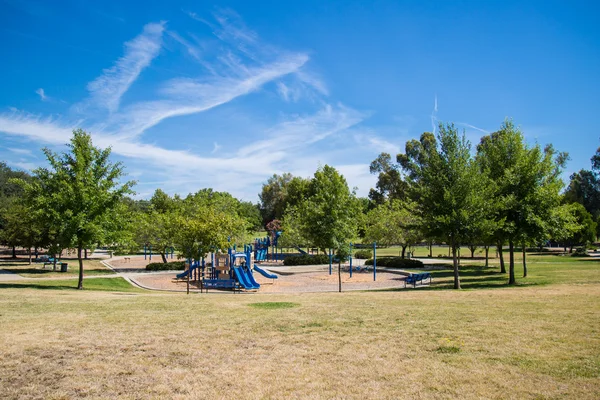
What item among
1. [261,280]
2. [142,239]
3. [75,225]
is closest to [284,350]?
[75,225]

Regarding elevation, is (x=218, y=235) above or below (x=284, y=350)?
above

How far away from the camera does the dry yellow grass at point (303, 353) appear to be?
661cm

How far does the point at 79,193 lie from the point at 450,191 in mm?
18151

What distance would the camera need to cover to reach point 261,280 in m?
32.5

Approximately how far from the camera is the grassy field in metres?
6.61

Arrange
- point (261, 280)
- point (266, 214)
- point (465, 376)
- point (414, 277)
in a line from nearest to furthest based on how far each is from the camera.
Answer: point (465, 376) → point (414, 277) → point (261, 280) → point (266, 214)

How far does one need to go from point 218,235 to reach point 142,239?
2471cm

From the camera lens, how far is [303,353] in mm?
8367

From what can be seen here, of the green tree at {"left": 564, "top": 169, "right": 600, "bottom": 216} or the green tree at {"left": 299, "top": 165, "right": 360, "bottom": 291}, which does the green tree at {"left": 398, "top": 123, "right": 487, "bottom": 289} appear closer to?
the green tree at {"left": 299, "top": 165, "right": 360, "bottom": 291}

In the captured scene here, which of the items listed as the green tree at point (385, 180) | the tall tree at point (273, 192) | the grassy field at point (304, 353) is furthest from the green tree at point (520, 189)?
the tall tree at point (273, 192)

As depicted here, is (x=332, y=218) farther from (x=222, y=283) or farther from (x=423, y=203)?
(x=222, y=283)

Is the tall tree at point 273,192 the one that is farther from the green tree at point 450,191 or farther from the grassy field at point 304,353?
the grassy field at point 304,353

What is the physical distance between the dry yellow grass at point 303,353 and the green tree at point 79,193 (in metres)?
9.21

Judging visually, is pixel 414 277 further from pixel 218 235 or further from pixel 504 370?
pixel 504 370
